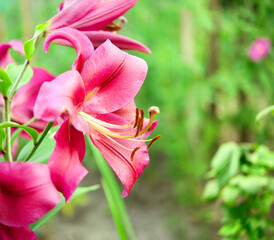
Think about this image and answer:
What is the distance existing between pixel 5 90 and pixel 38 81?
102mm

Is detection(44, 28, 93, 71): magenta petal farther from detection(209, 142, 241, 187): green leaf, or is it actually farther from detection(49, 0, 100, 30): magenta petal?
detection(209, 142, 241, 187): green leaf

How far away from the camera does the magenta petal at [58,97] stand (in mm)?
285

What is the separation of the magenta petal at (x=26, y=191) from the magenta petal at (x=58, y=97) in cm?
5

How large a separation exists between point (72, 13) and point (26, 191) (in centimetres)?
20

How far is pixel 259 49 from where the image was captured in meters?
2.26

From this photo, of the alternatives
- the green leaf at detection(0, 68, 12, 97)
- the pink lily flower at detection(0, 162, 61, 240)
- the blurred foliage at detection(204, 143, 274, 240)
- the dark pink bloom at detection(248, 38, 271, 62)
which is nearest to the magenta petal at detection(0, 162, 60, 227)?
the pink lily flower at detection(0, 162, 61, 240)

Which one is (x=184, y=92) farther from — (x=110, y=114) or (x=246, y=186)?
(x=110, y=114)

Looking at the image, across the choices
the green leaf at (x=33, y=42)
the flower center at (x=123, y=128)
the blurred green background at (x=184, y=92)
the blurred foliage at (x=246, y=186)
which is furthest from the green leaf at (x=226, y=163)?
the blurred green background at (x=184, y=92)

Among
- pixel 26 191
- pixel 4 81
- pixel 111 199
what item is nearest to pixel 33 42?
pixel 4 81

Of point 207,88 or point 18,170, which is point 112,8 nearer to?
point 18,170

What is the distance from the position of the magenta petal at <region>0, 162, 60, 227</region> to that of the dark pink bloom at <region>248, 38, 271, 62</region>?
213 cm

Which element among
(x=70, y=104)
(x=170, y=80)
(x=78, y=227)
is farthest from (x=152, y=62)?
(x=70, y=104)

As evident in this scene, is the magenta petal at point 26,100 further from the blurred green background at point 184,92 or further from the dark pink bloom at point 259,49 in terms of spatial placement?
the dark pink bloom at point 259,49

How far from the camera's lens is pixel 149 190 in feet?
9.52
